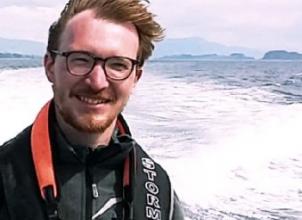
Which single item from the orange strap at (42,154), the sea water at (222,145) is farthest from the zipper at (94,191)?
the sea water at (222,145)

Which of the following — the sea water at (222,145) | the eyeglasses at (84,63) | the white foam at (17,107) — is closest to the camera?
the eyeglasses at (84,63)

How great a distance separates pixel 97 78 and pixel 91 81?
2 cm

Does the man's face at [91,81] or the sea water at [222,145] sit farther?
the sea water at [222,145]

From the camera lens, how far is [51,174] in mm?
1732

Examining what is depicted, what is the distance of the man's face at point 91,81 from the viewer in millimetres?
1709

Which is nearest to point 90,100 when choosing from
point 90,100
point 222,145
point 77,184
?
point 90,100

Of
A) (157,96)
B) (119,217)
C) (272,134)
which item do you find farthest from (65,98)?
A: (157,96)

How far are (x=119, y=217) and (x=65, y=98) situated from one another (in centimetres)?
37

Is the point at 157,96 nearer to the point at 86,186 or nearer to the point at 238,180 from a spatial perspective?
the point at 238,180

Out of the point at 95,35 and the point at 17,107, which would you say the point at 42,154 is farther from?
the point at 17,107

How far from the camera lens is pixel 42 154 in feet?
5.76

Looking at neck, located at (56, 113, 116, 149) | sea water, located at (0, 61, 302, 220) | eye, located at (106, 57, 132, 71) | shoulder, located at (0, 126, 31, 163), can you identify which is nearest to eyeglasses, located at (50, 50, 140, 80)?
eye, located at (106, 57, 132, 71)

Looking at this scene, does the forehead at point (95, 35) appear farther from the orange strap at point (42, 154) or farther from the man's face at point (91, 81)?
the orange strap at point (42, 154)

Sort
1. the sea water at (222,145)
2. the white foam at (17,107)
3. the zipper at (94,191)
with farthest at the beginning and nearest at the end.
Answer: the white foam at (17,107)
the sea water at (222,145)
the zipper at (94,191)
